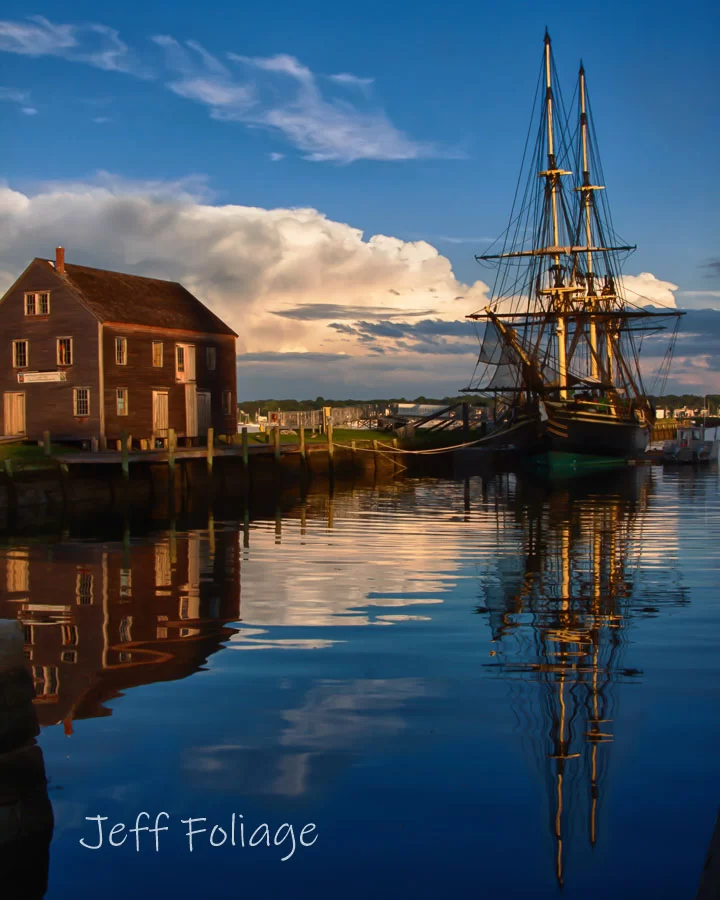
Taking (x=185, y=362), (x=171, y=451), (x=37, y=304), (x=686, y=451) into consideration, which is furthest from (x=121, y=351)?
(x=686, y=451)

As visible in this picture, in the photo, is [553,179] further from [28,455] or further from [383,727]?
[383,727]

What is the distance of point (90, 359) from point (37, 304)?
15.5 ft

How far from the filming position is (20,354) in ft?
171

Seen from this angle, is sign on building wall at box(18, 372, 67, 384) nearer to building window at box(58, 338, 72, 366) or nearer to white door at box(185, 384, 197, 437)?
building window at box(58, 338, 72, 366)

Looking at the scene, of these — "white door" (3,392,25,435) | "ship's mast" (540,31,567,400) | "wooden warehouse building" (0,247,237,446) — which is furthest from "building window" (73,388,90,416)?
"ship's mast" (540,31,567,400)

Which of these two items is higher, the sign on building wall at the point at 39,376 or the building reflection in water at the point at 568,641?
the sign on building wall at the point at 39,376

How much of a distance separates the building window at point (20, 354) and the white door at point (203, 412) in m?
9.92

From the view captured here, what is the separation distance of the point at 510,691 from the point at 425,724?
56.0 inches

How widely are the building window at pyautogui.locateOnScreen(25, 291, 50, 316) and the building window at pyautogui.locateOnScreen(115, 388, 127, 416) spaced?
18.3ft

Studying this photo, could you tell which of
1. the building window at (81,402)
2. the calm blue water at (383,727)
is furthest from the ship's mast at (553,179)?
the calm blue water at (383,727)

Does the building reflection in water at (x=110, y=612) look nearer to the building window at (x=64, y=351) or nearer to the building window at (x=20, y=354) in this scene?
the building window at (x=64, y=351)

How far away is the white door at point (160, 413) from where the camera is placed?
53.2 metres

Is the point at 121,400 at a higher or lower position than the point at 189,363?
lower

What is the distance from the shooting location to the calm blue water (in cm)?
671
